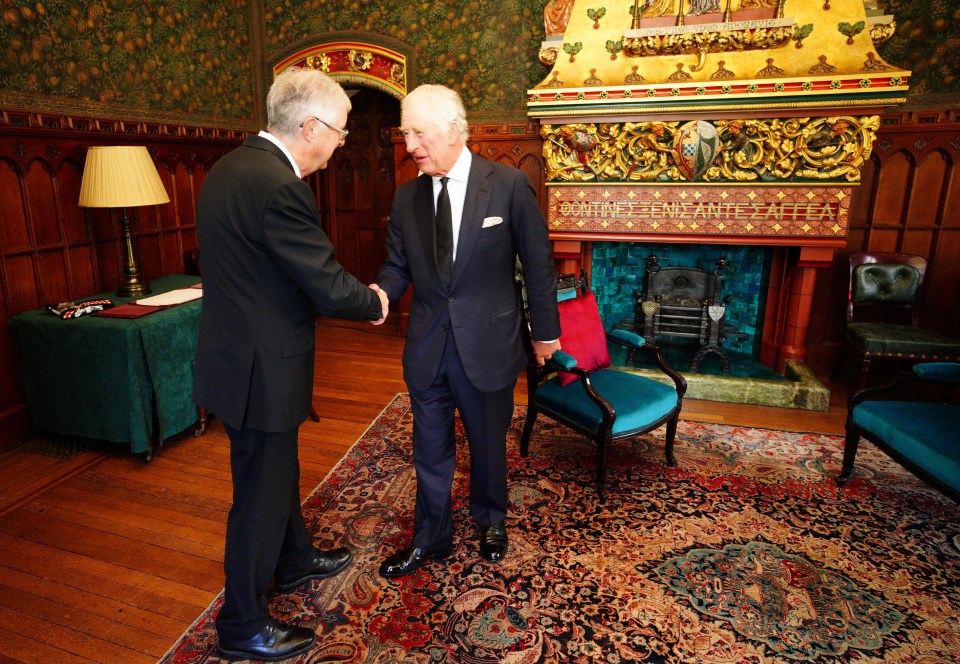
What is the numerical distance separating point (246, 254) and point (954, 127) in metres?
5.23

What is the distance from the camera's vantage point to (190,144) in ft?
15.5

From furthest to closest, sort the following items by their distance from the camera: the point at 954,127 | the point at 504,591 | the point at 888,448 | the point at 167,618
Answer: the point at 954,127, the point at 888,448, the point at 504,591, the point at 167,618

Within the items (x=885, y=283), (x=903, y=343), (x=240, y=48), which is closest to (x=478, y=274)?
(x=903, y=343)

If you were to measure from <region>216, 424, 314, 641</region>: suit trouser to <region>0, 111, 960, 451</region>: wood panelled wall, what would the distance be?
2.53m

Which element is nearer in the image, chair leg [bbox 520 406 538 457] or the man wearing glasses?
the man wearing glasses

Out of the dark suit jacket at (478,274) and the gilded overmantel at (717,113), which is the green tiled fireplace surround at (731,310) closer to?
the gilded overmantel at (717,113)

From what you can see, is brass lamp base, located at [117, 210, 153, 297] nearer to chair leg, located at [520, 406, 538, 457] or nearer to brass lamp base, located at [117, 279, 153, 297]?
brass lamp base, located at [117, 279, 153, 297]

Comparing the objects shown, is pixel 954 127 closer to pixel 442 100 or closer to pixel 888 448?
pixel 888 448

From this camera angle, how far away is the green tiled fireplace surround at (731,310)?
168 inches

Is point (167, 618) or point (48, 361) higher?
point (48, 361)

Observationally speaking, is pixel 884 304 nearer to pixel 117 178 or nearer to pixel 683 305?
pixel 683 305

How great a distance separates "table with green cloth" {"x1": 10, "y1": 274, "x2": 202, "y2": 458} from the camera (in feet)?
10.5

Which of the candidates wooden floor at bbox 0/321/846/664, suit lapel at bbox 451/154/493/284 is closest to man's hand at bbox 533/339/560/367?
suit lapel at bbox 451/154/493/284

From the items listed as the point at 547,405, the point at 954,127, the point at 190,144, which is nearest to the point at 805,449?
the point at 547,405
